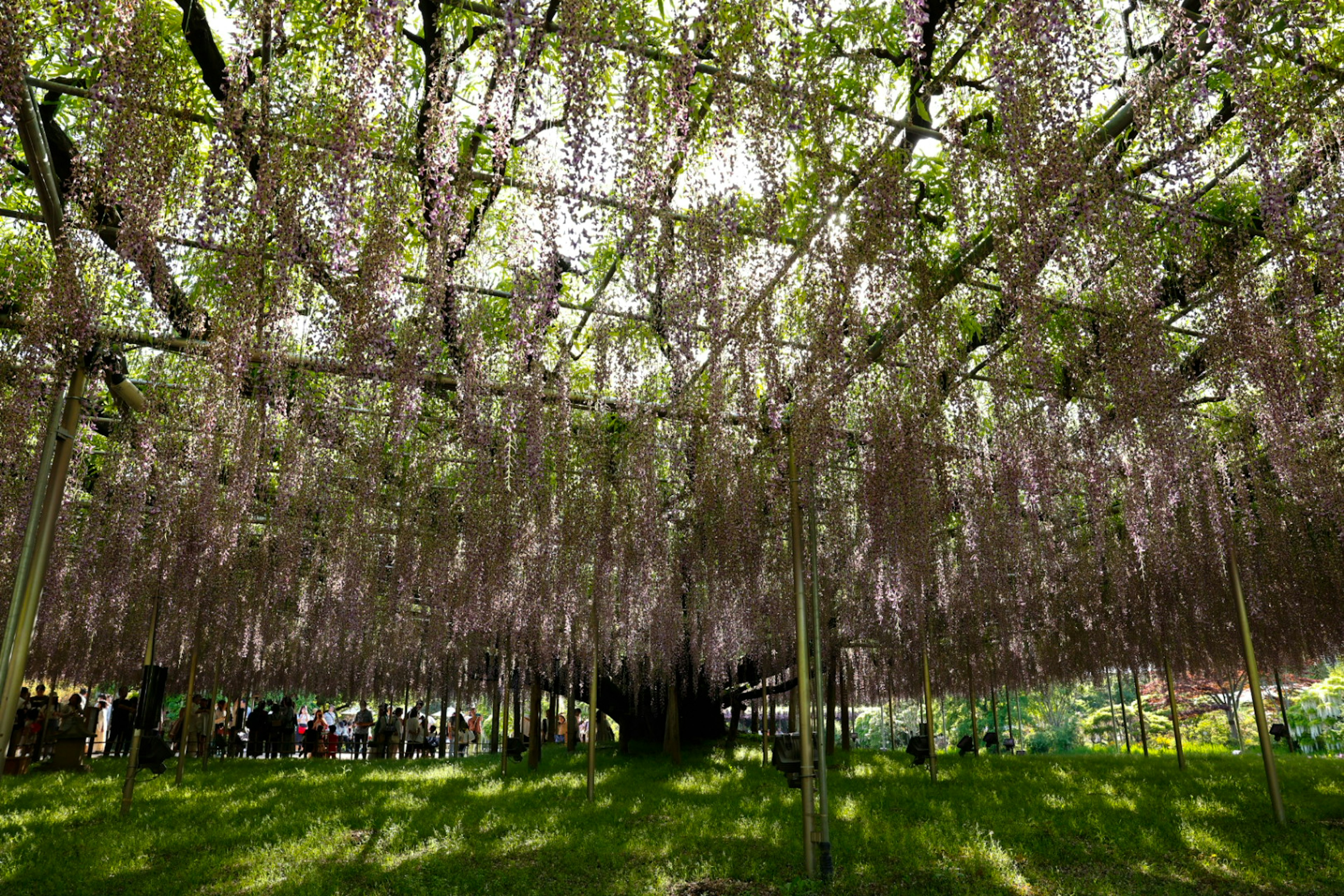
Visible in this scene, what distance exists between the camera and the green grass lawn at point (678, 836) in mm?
4812

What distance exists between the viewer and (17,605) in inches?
185

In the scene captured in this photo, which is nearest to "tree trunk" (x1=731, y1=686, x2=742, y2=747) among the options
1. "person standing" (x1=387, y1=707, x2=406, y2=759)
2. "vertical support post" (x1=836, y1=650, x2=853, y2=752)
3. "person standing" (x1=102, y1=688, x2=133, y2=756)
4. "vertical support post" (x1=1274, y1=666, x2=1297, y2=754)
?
"vertical support post" (x1=836, y1=650, x2=853, y2=752)

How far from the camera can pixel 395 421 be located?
21.6 ft

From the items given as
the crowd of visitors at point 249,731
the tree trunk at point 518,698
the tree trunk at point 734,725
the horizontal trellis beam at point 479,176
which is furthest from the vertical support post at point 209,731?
the horizontal trellis beam at point 479,176

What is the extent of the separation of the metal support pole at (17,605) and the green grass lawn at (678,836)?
3.33ft

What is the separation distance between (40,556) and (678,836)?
4765mm

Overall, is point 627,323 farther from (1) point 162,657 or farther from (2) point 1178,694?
(2) point 1178,694

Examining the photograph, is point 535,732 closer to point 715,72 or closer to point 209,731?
point 209,731

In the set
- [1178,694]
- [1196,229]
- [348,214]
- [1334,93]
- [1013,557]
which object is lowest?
[1178,694]

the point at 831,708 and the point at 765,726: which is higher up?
the point at 831,708

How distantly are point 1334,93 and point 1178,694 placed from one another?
29751 millimetres

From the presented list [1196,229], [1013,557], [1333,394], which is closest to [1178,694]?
[1013,557]

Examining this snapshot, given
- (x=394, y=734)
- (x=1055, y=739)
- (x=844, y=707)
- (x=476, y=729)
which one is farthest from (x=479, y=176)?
(x=1055, y=739)

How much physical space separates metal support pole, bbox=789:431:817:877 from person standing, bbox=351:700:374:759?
16.9m
